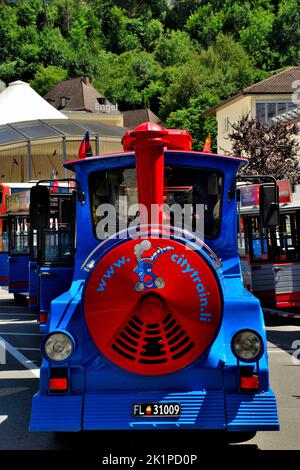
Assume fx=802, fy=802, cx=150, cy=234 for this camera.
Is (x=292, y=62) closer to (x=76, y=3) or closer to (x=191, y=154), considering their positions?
(x=76, y=3)

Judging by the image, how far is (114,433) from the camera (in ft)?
24.0

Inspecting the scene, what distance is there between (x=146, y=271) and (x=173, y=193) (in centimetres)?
152

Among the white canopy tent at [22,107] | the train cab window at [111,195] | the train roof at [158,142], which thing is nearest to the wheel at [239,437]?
the train cab window at [111,195]

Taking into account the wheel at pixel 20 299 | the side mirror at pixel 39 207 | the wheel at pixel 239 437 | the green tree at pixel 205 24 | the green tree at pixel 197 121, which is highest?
the green tree at pixel 205 24

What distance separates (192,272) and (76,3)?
151496mm

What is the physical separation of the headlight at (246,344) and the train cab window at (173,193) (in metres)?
1.43

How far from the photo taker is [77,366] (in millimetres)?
6324

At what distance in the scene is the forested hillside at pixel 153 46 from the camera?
106 meters

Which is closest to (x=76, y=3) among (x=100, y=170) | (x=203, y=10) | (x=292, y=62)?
(x=203, y=10)

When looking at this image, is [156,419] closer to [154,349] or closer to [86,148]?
[154,349]

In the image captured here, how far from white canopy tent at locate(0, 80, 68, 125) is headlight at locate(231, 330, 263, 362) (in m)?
49.3

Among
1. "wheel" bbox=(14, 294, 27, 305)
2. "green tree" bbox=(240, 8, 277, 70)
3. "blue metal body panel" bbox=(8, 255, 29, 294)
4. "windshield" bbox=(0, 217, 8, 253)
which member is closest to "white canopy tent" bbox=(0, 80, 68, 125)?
"windshield" bbox=(0, 217, 8, 253)

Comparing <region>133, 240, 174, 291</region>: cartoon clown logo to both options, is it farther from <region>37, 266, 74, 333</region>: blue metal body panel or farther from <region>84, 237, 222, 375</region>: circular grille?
<region>37, 266, 74, 333</region>: blue metal body panel

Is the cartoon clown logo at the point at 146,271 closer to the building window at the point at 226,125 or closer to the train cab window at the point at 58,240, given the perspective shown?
the train cab window at the point at 58,240
